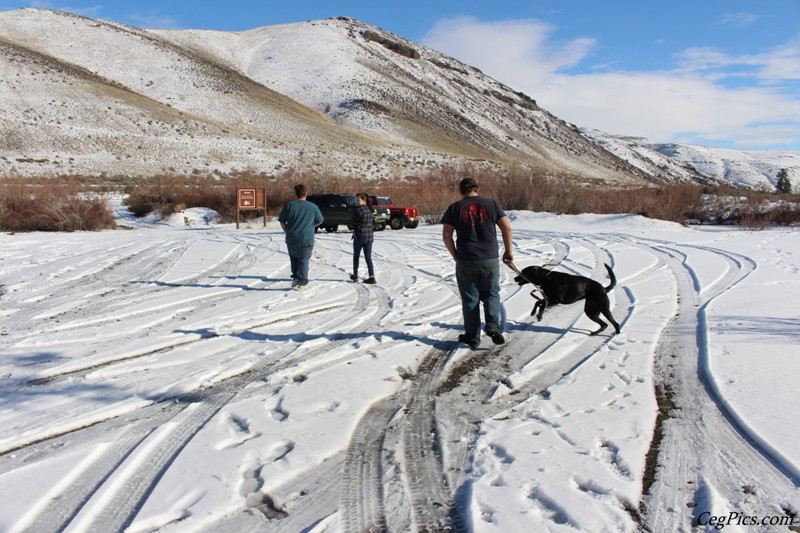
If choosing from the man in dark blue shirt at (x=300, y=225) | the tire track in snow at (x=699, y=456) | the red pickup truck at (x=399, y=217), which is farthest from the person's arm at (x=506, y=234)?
the red pickup truck at (x=399, y=217)

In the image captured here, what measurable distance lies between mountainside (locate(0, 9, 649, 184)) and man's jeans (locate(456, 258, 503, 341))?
38425 mm

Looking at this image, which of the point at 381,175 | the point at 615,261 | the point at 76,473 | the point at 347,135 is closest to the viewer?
the point at 76,473

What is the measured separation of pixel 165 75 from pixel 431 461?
86433mm

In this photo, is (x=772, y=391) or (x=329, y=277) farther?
(x=329, y=277)

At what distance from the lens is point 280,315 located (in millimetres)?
7230

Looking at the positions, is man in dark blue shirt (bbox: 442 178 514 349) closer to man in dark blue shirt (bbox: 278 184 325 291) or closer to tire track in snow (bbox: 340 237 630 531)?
tire track in snow (bbox: 340 237 630 531)

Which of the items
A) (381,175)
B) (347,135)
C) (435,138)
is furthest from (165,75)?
(381,175)

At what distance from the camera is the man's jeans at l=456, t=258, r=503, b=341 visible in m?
5.49

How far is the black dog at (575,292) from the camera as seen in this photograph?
6.09m

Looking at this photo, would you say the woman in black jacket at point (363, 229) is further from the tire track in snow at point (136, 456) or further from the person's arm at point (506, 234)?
the tire track in snow at point (136, 456)

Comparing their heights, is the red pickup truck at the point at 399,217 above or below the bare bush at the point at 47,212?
above

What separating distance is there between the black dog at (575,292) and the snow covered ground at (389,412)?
300 mm

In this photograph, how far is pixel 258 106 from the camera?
2904 inches

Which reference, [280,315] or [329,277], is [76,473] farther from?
[329,277]
